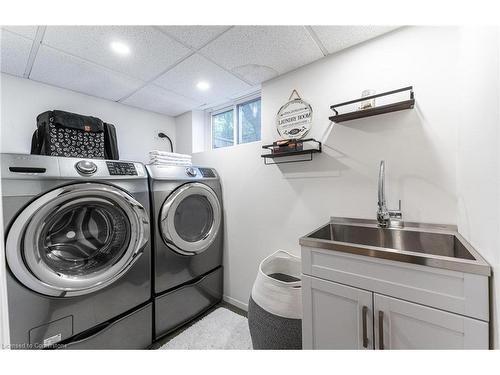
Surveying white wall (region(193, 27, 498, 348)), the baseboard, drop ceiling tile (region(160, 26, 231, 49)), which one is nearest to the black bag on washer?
drop ceiling tile (region(160, 26, 231, 49))

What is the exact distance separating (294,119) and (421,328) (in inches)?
55.7

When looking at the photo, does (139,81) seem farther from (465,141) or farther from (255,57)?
(465,141)

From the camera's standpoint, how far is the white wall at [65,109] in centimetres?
152

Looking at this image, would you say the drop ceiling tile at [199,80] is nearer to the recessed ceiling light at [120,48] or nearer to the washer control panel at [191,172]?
the recessed ceiling light at [120,48]

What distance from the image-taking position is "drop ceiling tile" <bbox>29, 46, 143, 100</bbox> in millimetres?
1363

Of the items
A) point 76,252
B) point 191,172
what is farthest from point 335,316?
point 76,252

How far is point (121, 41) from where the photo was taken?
122 centimetres

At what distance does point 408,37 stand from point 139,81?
1976 millimetres

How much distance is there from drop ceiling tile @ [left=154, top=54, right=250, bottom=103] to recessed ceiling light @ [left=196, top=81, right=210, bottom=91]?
3 cm

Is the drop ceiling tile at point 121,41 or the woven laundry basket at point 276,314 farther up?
the drop ceiling tile at point 121,41

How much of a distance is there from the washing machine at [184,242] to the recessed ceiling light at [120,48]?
79cm

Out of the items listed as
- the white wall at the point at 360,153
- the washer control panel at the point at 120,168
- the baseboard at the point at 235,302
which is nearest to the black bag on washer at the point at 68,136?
the washer control panel at the point at 120,168

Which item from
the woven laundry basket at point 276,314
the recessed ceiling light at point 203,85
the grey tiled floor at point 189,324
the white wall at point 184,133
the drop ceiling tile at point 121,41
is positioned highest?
the recessed ceiling light at point 203,85
